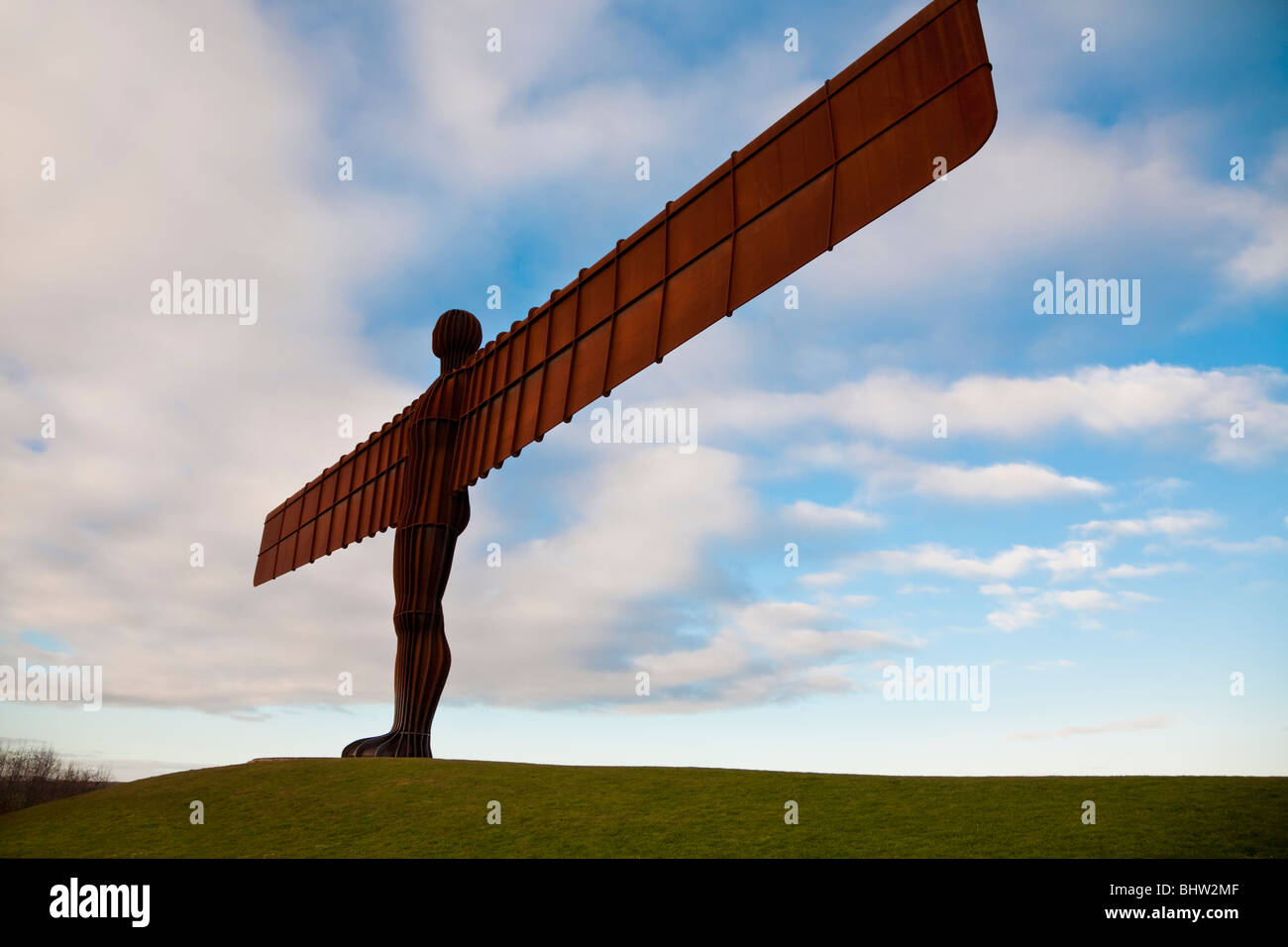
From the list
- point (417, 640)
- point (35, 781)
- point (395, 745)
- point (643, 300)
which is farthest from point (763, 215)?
point (35, 781)

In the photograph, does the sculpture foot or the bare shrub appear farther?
the bare shrub

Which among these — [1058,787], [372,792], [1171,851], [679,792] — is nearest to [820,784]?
[679,792]

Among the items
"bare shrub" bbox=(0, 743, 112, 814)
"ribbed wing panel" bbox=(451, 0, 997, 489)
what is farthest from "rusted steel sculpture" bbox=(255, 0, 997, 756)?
"bare shrub" bbox=(0, 743, 112, 814)

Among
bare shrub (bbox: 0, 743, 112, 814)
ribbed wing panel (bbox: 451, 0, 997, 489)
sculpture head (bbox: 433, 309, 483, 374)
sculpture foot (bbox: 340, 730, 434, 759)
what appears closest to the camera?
ribbed wing panel (bbox: 451, 0, 997, 489)

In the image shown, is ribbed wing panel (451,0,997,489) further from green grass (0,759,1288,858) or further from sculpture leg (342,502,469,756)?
green grass (0,759,1288,858)

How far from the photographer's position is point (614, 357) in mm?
11539

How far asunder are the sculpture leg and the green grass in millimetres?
594

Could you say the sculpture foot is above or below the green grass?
above

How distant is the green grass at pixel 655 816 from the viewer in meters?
8.77

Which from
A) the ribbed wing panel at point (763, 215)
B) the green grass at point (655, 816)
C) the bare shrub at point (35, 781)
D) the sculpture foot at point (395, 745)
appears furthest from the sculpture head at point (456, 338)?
the bare shrub at point (35, 781)

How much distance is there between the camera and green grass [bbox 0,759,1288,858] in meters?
8.77

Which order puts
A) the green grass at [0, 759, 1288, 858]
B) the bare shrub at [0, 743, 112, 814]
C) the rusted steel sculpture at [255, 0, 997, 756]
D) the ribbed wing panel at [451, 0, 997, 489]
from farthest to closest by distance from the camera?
the bare shrub at [0, 743, 112, 814]
the green grass at [0, 759, 1288, 858]
the rusted steel sculpture at [255, 0, 997, 756]
the ribbed wing panel at [451, 0, 997, 489]
